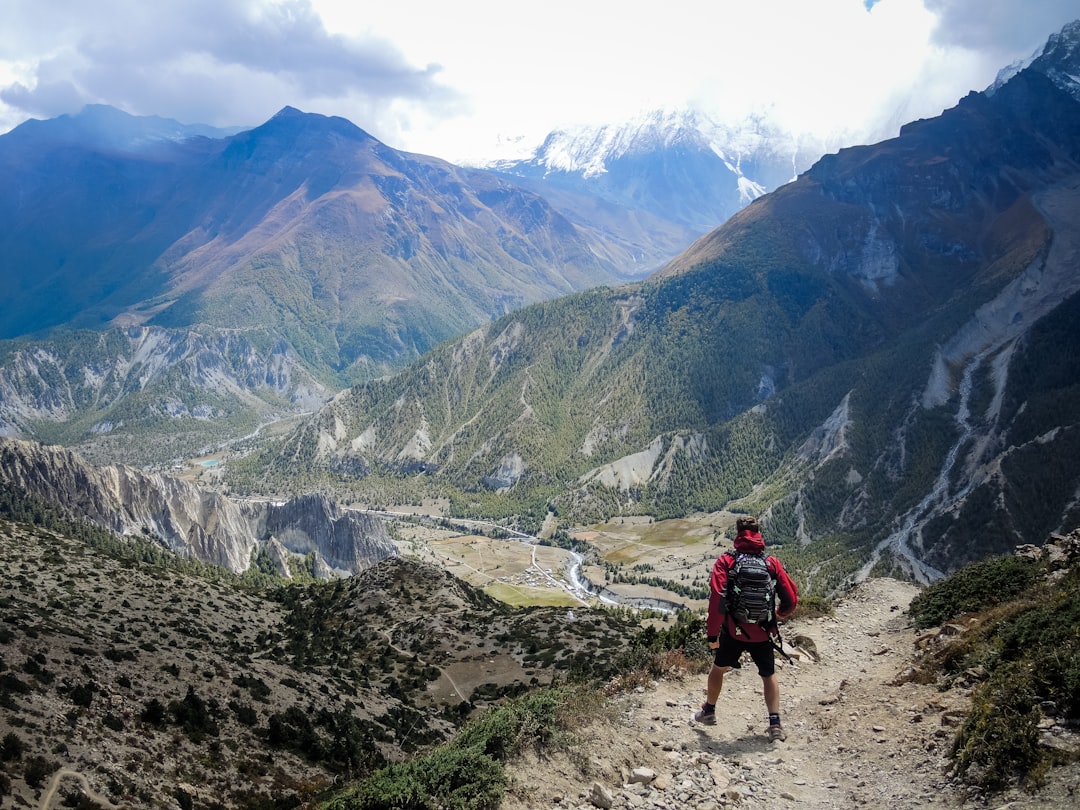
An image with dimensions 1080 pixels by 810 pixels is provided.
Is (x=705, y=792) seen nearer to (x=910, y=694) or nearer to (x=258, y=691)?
(x=910, y=694)

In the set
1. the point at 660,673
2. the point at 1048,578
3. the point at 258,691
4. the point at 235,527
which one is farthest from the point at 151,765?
the point at 235,527

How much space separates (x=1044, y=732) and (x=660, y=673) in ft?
36.0

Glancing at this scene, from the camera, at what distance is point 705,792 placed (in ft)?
51.3

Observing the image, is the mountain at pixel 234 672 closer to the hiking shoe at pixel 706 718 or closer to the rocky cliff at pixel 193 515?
the hiking shoe at pixel 706 718

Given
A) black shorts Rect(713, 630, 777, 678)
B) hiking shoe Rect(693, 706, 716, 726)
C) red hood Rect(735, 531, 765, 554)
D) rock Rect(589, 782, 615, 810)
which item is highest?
red hood Rect(735, 531, 765, 554)

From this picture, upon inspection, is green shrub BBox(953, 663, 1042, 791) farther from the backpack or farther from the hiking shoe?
the hiking shoe

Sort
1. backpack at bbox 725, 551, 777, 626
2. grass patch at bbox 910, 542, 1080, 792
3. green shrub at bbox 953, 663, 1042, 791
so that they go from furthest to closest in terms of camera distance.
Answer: backpack at bbox 725, 551, 777, 626, grass patch at bbox 910, 542, 1080, 792, green shrub at bbox 953, 663, 1042, 791

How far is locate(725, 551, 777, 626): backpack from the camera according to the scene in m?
17.4

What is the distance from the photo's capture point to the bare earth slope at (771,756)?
596 inches

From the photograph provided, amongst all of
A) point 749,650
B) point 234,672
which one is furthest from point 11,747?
point 749,650

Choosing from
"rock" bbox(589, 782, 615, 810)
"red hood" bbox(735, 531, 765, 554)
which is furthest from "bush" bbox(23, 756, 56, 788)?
"red hood" bbox(735, 531, 765, 554)

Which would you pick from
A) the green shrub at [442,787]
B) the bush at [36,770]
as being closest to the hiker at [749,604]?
the green shrub at [442,787]

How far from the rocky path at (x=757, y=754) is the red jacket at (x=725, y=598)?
2869 millimetres

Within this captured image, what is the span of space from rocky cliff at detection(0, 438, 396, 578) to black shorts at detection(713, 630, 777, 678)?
10017 centimetres
